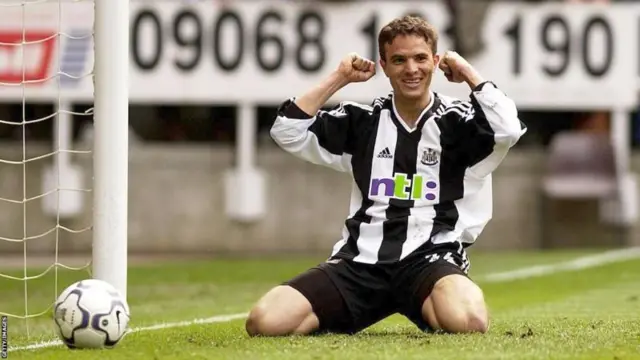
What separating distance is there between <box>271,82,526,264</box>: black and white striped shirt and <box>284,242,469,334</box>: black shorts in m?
0.05

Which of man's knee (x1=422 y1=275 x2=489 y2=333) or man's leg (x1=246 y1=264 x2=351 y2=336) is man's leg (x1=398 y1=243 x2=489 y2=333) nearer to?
man's knee (x1=422 y1=275 x2=489 y2=333)

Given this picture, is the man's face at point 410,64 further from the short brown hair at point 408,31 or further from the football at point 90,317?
the football at point 90,317

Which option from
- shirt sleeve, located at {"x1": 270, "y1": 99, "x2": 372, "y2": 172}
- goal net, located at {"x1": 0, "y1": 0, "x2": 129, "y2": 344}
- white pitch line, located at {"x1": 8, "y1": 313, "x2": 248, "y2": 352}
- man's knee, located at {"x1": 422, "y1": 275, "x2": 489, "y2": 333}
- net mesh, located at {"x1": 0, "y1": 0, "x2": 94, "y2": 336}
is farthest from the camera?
net mesh, located at {"x1": 0, "y1": 0, "x2": 94, "y2": 336}

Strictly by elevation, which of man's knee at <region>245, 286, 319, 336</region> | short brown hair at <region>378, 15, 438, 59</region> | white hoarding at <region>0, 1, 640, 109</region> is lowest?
man's knee at <region>245, 286, 319, 336</region>

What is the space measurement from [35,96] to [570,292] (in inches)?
341

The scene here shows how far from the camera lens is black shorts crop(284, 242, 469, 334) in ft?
23.4

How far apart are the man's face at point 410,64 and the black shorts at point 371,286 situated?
2.53ft

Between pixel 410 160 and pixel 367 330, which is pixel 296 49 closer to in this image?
pixel 367 330

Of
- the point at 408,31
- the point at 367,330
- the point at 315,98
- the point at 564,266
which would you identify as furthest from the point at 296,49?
the point at 408,31

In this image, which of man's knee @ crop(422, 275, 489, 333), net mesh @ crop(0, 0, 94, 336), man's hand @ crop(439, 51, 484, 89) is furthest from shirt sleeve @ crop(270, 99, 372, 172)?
net mesh @ crop(0, 0, 94, 336)

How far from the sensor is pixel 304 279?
7230 mm

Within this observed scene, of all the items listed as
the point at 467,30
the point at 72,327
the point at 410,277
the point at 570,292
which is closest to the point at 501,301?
the point at 570,292

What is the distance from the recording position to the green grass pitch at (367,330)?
631cm

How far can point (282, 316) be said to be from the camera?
23.0 ft
